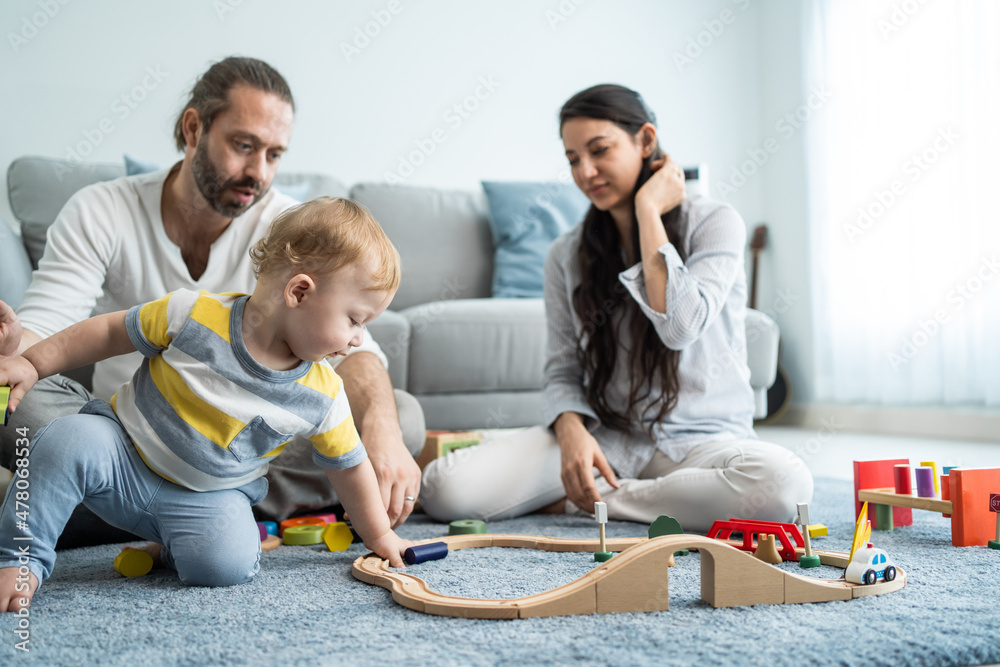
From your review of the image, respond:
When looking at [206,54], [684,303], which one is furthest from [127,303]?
[206,54]

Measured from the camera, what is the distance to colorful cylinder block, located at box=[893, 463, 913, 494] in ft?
4.04

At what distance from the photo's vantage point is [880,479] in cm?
132

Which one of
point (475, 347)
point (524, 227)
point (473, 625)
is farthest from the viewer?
point (524, 227)

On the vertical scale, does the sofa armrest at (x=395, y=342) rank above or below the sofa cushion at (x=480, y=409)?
above

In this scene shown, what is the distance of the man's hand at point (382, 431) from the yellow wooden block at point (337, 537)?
0.36 ft

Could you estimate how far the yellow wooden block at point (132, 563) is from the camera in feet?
3.31

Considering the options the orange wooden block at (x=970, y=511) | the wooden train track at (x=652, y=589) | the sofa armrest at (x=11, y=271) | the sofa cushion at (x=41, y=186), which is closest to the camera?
the wooden train track at (x=652, y=589)

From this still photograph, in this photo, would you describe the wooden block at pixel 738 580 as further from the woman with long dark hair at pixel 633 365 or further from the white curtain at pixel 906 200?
the white curtain at pixel 906 200

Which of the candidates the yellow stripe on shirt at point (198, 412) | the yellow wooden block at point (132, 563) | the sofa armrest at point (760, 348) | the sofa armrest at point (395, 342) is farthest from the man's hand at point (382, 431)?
the sofa armrest at point (760, 348)

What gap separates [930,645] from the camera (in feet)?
2.25

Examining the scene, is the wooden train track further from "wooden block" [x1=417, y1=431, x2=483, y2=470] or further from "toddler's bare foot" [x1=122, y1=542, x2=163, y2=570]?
"wooden block" [x1=417, y1=431, x2=483, y2=470]

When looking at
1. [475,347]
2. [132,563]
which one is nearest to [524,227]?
[475,347]

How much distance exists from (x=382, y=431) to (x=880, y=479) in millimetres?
842

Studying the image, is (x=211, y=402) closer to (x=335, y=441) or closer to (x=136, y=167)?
(x=335, y=441)
